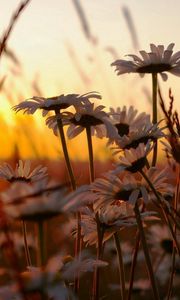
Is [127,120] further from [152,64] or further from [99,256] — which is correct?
[99,256]

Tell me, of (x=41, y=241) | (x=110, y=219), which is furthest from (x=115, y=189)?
(x=41, y=241)

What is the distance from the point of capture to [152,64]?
252 centimetres

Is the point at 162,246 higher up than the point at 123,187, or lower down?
lower down

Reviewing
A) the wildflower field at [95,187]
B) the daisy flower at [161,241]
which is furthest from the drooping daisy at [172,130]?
the daisy flower at [161,241]

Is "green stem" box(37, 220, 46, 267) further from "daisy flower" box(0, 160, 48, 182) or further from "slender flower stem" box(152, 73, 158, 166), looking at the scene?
"slender flower stem" box(152, 73, 158, 166)

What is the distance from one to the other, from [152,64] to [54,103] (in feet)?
1.63

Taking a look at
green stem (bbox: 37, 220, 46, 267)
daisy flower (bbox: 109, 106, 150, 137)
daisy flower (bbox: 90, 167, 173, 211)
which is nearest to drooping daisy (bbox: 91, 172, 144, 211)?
daisy flower (bbox: 90, 167, 173, 211)

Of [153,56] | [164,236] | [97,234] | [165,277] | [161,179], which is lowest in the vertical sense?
[165,277]

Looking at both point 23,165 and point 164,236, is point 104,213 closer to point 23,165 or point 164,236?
point 23,165

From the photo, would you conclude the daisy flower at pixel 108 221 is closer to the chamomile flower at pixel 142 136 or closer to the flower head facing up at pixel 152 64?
the chamomile flower at pixel 142 136

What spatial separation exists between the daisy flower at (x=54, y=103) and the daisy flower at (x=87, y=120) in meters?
0.03

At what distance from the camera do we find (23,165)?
2449mm

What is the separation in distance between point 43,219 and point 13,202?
163 mm

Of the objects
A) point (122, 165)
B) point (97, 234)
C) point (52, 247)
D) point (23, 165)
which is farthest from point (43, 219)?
point (52, 247)
